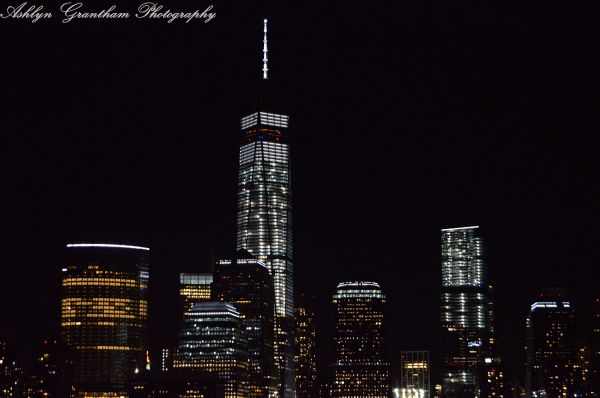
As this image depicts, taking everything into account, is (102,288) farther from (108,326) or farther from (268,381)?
(268,381)

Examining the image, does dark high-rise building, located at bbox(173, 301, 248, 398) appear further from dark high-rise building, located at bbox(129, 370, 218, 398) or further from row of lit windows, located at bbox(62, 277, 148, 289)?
row of lit windows, located at bbox(62, 277, 148, 289)

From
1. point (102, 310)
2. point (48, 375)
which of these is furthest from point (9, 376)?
point (102, 310)

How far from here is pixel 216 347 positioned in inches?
7136

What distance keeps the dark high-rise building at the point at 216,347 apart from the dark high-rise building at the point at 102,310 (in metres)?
12.3

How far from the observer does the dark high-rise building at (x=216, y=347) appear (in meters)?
178

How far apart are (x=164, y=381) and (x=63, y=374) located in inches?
603

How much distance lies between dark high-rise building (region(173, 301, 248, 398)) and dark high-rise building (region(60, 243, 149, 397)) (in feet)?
40.4

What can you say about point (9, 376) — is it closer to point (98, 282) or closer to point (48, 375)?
point (48, 375)

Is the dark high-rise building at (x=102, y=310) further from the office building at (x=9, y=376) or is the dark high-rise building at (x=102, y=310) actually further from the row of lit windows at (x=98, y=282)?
the office building at (x=9, y=376)

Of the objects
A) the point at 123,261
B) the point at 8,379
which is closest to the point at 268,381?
the point at 123,261

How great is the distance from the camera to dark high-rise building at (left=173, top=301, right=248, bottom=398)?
177625mm

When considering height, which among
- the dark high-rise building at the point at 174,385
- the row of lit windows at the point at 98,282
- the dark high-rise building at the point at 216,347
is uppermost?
the row of lit windows at the point at 98,282

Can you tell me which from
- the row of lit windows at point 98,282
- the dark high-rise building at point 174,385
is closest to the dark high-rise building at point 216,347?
the dark high-rise building at point 174,385

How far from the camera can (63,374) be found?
16750 cm
